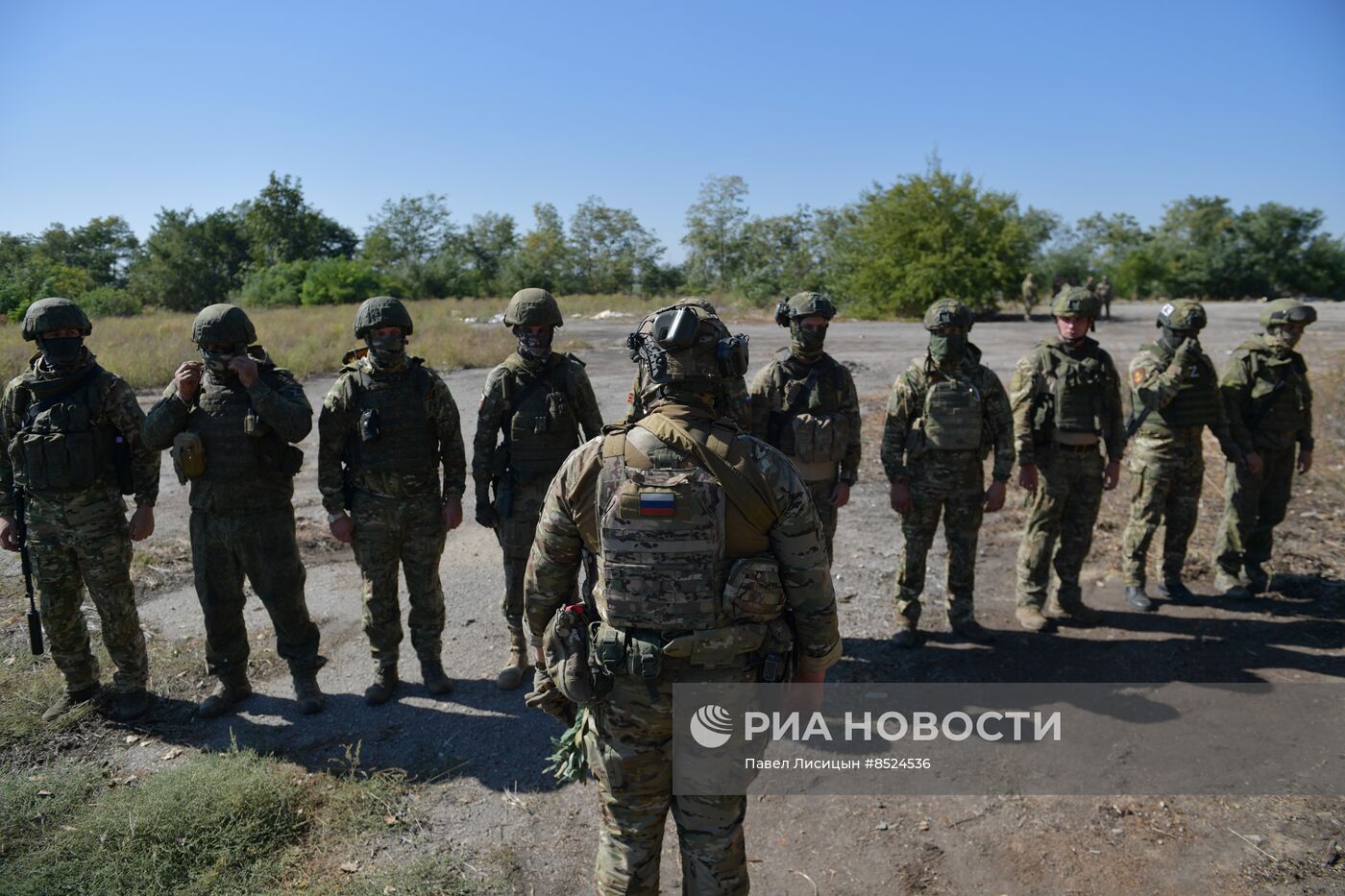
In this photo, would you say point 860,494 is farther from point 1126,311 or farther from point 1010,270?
point 1126,311

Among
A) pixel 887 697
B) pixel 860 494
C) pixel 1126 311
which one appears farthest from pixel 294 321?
pixel 1126 311

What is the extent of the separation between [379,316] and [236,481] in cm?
122

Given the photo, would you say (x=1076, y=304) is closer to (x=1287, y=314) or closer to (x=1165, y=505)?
(x=1165, y=505)

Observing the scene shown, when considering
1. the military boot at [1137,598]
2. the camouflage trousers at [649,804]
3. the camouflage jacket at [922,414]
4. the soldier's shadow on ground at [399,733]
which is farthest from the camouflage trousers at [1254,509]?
the camouflage trousers at [649,804]

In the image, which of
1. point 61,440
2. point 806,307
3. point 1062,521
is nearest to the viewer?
point 61,440

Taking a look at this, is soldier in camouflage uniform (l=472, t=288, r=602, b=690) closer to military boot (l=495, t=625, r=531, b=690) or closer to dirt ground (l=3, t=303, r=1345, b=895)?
military boot (l=495, t=625, r=531, b=690)

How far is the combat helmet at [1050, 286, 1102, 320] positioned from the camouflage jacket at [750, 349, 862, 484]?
161 cm

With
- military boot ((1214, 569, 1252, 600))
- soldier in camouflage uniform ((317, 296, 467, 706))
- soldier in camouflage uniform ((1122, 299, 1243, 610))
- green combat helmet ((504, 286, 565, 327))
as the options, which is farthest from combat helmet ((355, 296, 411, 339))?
military boot ((1214, 569, 1252, 600))

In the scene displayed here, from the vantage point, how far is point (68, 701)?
4738 mm

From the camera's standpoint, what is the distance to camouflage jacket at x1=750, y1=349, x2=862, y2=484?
16.9ft

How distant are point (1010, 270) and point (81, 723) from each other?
1188 inches

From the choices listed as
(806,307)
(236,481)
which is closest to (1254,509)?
(806,307)

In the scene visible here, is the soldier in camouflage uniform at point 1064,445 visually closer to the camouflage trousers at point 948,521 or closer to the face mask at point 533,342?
the camouflage trousers at point 948,521

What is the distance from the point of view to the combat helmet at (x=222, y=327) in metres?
4.35
